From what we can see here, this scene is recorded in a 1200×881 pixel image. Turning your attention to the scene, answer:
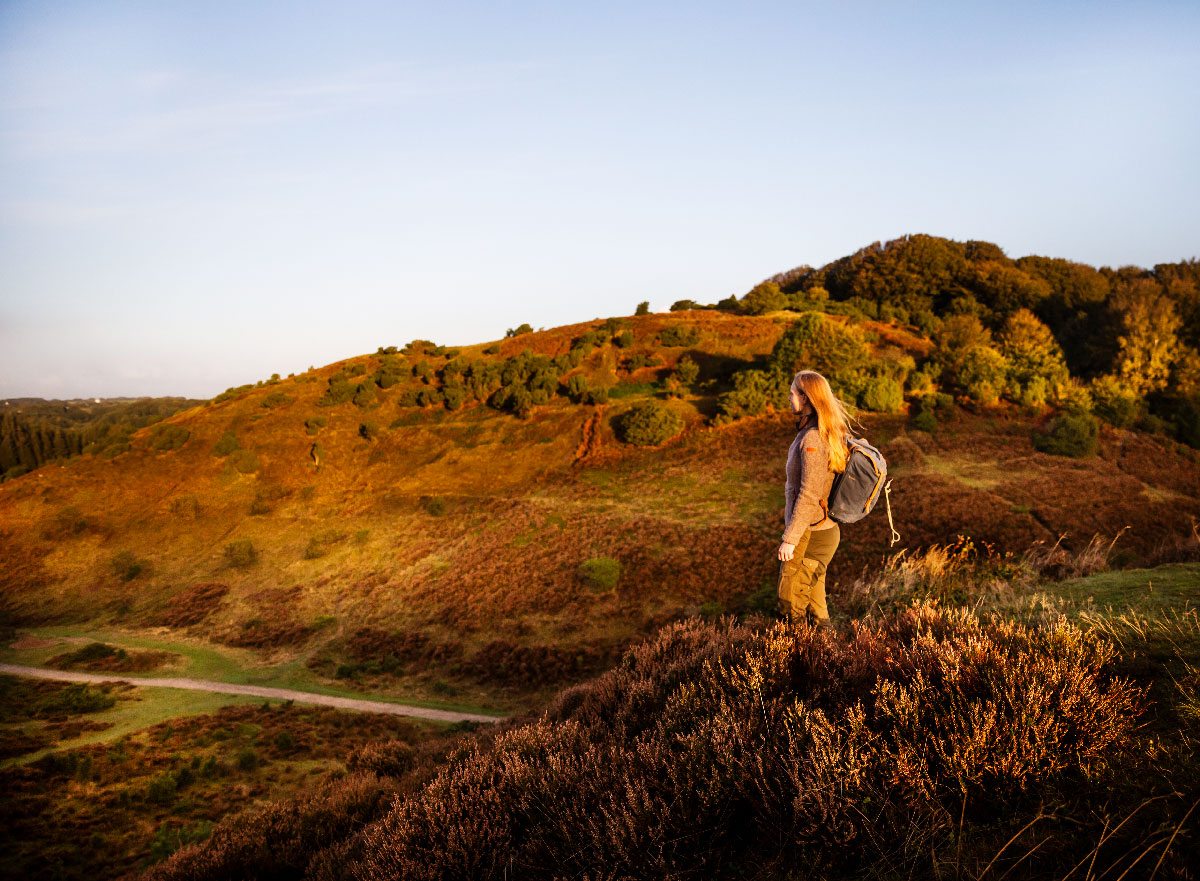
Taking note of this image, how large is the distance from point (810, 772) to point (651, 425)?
17.9 m

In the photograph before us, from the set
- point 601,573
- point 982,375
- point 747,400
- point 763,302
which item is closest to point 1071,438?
point 982,375

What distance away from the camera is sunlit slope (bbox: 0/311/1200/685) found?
13047 mm

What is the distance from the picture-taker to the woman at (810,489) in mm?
4789

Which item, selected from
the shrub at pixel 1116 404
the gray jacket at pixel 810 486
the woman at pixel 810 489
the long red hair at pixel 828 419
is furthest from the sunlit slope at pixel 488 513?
the long red hair at pixel 828 419

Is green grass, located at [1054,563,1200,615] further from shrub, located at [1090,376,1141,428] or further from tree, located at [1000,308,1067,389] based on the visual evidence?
tree, located at [1000,308,1067,389]

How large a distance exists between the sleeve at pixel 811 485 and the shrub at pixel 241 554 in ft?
64.5

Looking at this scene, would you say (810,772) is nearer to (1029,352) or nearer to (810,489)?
(810,489)

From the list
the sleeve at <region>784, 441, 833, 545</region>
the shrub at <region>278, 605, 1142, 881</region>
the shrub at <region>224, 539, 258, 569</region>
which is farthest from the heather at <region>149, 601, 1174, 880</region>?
the shrub at <region>224, 539, 258, 569</region>

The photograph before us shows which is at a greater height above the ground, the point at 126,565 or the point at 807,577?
the point at 807,577

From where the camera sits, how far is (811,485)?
478 cm

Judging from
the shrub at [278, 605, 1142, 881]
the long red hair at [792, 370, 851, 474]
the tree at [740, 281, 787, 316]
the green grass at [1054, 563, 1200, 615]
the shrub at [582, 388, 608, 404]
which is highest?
the tree at [740, 281, 787, 316]

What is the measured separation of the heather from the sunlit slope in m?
6.47

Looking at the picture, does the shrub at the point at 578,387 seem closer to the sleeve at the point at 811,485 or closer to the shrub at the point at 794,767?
the sleeve at the point at 811,485

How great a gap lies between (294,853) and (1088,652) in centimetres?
643
